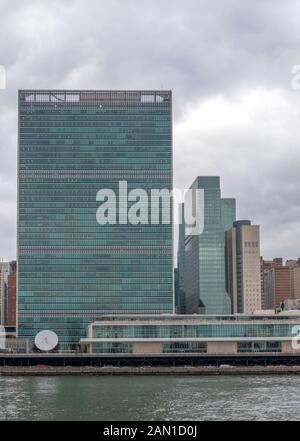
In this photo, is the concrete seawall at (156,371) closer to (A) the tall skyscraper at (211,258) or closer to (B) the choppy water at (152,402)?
(B) the choppy water at (152,402)

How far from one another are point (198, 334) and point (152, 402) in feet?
189

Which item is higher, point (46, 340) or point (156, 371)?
point (46, 340)

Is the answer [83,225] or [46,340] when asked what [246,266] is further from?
[46,340]

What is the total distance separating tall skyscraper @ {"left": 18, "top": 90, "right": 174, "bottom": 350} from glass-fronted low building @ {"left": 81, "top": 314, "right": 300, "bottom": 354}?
2018 cm

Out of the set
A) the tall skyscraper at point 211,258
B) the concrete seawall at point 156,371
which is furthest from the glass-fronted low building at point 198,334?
the tall skyscraper at point 211,258

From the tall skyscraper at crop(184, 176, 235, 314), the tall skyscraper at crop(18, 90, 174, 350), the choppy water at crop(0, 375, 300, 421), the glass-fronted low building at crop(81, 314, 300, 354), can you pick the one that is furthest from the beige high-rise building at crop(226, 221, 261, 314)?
the choppy water at crop(0, 375, 300, 421)

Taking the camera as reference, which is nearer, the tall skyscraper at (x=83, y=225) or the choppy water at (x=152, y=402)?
the choppy water at (x=152, y=402)

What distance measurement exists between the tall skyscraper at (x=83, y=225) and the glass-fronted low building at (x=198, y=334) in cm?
2018

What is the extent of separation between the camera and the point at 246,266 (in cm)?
18750

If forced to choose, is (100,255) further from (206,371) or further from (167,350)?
(206,371)

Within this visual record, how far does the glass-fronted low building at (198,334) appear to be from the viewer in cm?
10300

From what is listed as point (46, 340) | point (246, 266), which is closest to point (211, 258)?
point (246, 266)

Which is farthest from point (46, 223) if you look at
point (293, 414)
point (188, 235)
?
point (293, 414)
